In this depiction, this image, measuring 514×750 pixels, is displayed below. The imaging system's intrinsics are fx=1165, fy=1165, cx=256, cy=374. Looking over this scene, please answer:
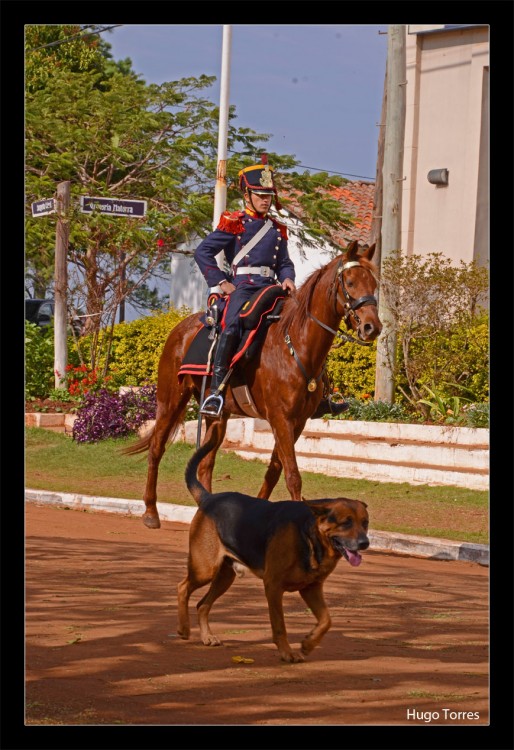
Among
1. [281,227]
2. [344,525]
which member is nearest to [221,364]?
[281,227]

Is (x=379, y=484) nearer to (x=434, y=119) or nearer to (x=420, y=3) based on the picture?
(x=434, y=119)

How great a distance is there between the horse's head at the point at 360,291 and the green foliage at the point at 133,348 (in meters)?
14.8

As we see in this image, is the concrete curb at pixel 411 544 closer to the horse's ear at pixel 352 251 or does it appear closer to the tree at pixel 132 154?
the horse's ear at pixel 352 251

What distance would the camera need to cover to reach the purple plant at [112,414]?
21.6 metres

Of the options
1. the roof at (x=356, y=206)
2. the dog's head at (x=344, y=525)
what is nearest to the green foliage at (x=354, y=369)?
the roof at (x=356, y=206)

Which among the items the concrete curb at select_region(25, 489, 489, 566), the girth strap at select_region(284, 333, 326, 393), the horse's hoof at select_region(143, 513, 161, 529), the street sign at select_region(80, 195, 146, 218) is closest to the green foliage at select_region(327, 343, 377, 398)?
the street sign at select_region(80, 195, 146, 218)

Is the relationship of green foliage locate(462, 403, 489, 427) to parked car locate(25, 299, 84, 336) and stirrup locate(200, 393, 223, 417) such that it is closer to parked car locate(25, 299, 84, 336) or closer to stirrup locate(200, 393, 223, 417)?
stirrup locate(200, 393, 223, 417)

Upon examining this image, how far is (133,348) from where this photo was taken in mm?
25156

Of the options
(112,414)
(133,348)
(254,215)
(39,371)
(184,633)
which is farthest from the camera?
(39,371)

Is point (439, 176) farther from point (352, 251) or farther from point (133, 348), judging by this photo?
point (352, 251)

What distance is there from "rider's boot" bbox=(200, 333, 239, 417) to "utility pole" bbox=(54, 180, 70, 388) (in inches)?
514

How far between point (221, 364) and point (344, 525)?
4936 mm

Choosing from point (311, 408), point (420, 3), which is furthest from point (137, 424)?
point (420, 3)

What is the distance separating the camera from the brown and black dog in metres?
6.40
